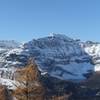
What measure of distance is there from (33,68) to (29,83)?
174 cm

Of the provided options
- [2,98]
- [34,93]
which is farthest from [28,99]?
[2,98]

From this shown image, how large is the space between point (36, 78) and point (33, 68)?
1.24m

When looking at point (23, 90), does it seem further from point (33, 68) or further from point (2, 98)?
point (2, 98)

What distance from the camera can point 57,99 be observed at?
65438mm

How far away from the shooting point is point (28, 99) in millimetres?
53500

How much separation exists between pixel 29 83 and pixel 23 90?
104 centimetres

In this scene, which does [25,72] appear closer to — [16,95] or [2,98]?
[16,95]

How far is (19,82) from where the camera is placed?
5397cm

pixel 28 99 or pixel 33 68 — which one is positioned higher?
pixel 33 68

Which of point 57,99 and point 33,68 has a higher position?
point 33,68

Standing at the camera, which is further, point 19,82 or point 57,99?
point 57,99

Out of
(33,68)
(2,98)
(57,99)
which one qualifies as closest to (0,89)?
(2,98)

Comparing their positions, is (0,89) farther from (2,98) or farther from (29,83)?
(29,83)

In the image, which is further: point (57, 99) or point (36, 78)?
point (57, 99)
